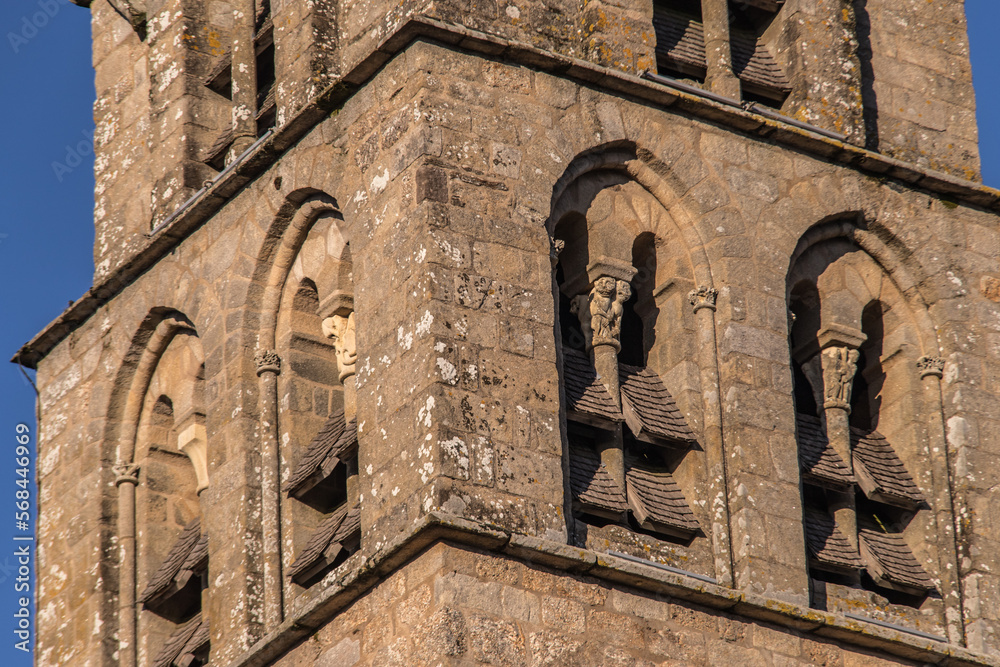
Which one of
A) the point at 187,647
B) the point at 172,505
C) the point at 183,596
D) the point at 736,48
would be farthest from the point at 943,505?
the point at 172,505

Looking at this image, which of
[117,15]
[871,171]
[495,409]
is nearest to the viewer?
[495,409]

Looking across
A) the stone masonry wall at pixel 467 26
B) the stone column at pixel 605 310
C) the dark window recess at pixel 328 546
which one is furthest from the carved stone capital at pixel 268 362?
the stone column at pixel 605 310

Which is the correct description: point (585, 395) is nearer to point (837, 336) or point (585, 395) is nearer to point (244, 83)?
point (837, 336)

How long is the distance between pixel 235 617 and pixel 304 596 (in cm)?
46

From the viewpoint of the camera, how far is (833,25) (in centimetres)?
2006

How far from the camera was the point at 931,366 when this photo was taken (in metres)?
19.2

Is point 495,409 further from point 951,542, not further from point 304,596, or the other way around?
point 951,542

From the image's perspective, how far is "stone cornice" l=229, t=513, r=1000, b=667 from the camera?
647 inches

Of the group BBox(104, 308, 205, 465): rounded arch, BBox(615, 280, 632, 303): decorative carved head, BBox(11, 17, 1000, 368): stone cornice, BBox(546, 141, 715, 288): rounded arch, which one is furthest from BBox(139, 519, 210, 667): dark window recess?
BBox(546, 141, 715, 288): rounded arch

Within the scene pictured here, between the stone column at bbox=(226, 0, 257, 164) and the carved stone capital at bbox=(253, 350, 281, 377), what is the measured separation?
188cm

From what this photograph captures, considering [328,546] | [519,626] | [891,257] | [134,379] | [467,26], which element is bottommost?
[519,626]

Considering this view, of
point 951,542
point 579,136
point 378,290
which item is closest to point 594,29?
point 579,136

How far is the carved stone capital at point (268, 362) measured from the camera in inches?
742

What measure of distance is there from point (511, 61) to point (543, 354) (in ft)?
6.37
